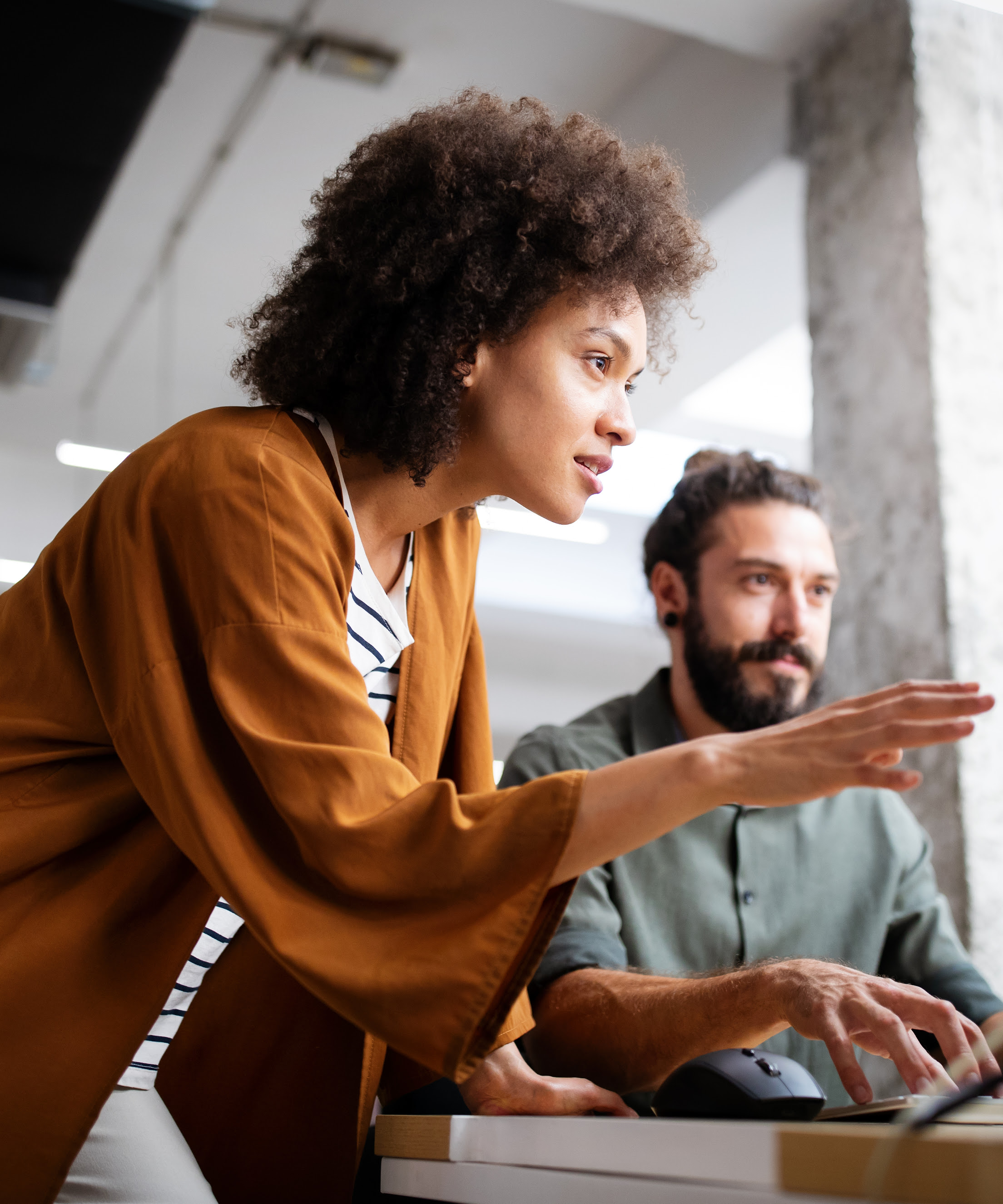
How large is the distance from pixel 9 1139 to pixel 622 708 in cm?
106

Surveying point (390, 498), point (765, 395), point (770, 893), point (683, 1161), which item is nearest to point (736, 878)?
point (770, 893)

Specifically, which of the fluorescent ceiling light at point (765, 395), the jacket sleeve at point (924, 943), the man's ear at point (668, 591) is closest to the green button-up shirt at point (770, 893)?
the jacket sleeve at point (924, 943)

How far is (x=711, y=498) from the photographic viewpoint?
1.91 meters

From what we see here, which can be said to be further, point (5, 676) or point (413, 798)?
point (5, 676)

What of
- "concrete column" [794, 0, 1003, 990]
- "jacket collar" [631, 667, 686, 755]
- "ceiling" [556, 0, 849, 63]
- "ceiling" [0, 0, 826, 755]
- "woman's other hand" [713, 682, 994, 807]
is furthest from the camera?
"ceiling" [0, 0, 826, 755]

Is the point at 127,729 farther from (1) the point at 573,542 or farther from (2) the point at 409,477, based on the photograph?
(1) the point at 573,542

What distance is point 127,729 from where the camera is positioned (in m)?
0.91

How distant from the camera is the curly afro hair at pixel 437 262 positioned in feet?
3.67

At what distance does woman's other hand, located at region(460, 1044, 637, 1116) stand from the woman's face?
0.49 metres

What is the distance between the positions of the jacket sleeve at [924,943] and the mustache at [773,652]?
238mm

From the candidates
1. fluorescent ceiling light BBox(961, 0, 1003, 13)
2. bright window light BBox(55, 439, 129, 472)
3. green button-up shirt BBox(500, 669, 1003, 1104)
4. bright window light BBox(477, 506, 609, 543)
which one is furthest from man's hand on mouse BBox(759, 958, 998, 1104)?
bright window light BBox(477, 506, 609, 543)

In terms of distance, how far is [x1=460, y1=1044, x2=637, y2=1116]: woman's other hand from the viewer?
102cm

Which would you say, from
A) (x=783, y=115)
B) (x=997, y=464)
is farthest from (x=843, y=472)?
(x=783, y=115)

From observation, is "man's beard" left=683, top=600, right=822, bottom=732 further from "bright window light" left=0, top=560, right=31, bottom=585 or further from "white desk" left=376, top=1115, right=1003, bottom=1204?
"bright window light" left=0, top=560, right=31, bottom=585
